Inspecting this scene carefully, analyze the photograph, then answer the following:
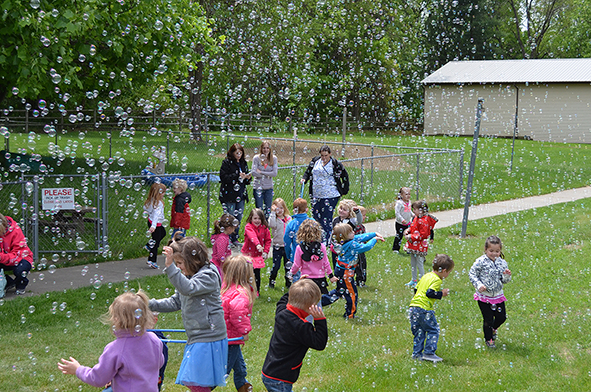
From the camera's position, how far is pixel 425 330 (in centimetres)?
599

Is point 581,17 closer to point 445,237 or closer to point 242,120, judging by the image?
point 242,120

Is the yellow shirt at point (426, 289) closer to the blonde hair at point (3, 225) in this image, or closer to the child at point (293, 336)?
the child at point (293, 336)

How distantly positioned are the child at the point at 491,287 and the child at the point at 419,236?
201 cm

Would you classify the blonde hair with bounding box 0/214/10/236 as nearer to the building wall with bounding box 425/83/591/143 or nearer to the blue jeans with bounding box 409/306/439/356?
the blue jeans with bounding box 409/306/439/356

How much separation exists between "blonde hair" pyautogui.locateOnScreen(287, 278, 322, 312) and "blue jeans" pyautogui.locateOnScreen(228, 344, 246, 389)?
2.77 feet

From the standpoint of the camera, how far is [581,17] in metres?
52.5

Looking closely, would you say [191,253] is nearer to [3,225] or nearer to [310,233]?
[310,233]

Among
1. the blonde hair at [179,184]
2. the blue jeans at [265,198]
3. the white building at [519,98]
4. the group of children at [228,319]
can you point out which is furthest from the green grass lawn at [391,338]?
the white building at [519,98]

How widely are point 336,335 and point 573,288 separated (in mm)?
3820

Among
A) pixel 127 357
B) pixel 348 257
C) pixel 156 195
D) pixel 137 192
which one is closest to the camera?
pixel 127 357

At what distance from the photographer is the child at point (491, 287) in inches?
248

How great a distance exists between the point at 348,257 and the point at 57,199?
508 centimetres

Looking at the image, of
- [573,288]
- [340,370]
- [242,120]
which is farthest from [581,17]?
[340,370]

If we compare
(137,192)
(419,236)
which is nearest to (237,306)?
(419,236)
